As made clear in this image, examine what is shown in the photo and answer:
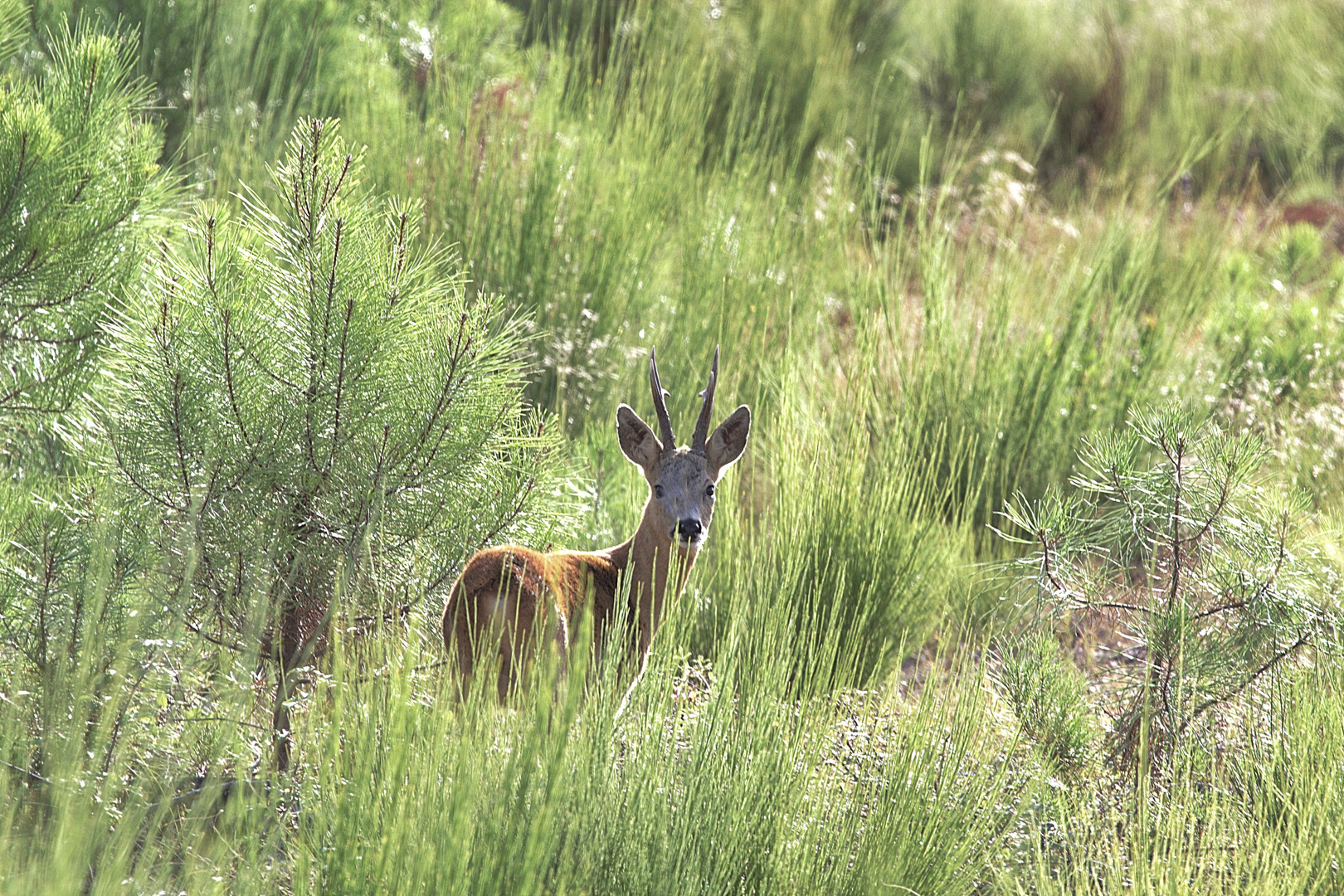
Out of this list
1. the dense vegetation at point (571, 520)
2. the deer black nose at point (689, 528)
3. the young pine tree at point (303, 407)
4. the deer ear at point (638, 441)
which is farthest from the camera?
the deer ear at point (638, 441)

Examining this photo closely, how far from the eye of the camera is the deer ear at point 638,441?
12.6ft

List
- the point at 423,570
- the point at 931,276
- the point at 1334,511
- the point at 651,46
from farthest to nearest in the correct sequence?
the point at 651,46 < the point at 931,276 < the point at 1334,511 < the point at 423,570

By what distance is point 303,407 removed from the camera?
297 centimetres

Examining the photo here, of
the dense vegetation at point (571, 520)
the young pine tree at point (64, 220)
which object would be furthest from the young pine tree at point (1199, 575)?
the young pine tree at point (64, 220)

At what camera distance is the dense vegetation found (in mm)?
2449

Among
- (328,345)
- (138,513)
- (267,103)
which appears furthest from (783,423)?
(267,103)

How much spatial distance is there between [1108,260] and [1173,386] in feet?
1.95

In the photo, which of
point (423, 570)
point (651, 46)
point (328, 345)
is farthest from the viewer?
point (651, 46)

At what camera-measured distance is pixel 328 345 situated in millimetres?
2930

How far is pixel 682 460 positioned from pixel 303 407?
121cm

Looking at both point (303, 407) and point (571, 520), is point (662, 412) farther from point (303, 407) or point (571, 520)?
point (303, 407)

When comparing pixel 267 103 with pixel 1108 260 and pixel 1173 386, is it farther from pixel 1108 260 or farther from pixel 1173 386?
pixel 1173 386

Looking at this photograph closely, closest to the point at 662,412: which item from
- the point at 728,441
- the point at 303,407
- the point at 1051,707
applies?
the point at 728,441

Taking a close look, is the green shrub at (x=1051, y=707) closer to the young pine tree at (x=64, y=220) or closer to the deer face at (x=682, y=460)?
the deer face at (x=682, y=460)
